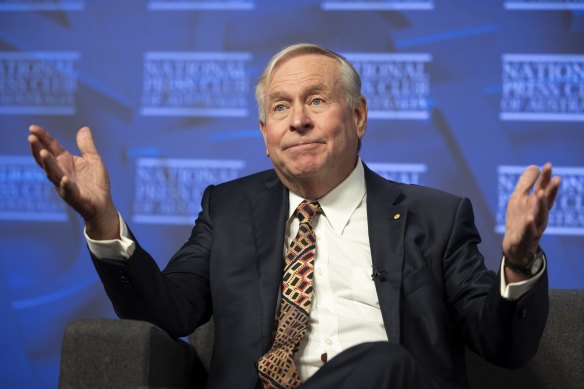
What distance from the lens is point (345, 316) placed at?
2246mm

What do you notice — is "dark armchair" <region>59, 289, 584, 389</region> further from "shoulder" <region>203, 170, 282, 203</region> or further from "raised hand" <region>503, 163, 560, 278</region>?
"raised hand" <region>503, 163, 560, 278</region>

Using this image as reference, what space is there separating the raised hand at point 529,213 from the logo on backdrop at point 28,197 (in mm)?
2437

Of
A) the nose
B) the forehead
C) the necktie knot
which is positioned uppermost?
the forehead

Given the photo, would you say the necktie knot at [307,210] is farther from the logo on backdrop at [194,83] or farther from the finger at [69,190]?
the logo on backdrop at [194,83]

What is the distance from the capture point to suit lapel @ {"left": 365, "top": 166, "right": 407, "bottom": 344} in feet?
7.30

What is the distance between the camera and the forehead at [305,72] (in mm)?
2470

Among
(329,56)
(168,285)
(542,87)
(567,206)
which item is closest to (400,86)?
(542,87)

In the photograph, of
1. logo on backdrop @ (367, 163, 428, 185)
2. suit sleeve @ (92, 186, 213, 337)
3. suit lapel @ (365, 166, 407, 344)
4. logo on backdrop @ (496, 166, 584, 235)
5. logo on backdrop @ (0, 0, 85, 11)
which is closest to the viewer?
suit sleeve @ (92, 186, 213, 337)

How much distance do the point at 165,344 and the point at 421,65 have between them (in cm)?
199

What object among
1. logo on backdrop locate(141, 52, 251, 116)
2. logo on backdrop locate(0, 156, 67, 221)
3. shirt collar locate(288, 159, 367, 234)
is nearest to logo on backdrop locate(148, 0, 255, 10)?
logo on backdrop locate(141, 52, 251, 116)

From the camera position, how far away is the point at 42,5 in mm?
3879

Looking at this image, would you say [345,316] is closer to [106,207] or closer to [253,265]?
[253,265]

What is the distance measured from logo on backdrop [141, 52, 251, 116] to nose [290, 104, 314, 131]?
131 cm

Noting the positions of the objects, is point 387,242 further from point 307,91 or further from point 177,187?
point 177,187
